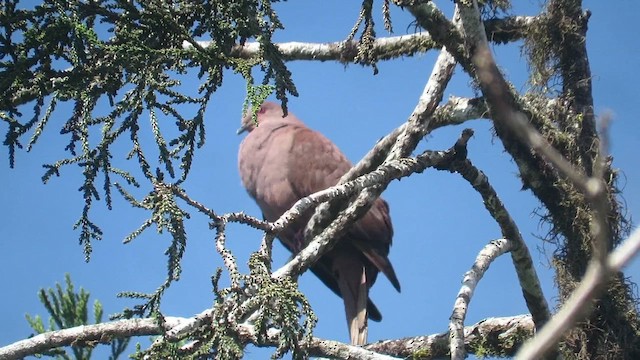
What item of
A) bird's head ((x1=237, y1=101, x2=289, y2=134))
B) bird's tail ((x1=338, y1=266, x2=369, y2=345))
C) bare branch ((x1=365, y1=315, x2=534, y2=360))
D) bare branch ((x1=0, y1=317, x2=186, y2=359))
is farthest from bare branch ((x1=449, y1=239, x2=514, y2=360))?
bird's head ((x1=237, y1=101, x2=289, y2=134))

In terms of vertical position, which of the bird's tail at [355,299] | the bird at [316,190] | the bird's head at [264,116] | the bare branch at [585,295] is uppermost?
the bird's head at [264,116]

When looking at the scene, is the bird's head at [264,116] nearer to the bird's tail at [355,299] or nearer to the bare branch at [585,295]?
the bird's tail at [355,299]

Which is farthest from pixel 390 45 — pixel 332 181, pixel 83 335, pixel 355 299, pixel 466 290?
pixel 83 335

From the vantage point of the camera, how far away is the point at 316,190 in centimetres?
659

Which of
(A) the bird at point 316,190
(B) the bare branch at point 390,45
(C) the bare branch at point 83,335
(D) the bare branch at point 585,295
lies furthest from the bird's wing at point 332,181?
(D) the bare branch at point 585,295

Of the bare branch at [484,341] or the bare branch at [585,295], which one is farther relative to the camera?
the bare branch at [484,341]

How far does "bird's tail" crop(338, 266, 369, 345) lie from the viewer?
586 centimetres

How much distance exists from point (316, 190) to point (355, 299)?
906 millimetres

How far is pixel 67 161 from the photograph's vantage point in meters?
3.44

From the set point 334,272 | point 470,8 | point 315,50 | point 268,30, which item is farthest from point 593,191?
point 334,272

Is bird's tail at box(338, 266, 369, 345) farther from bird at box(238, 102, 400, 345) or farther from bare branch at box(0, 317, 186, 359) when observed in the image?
bare branch at box(0, 317, 186, 359)

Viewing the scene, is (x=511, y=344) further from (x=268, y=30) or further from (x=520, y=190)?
(x=268, y=30)

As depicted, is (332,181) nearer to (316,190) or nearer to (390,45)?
(316,190)

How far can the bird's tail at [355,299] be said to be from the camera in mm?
5859
